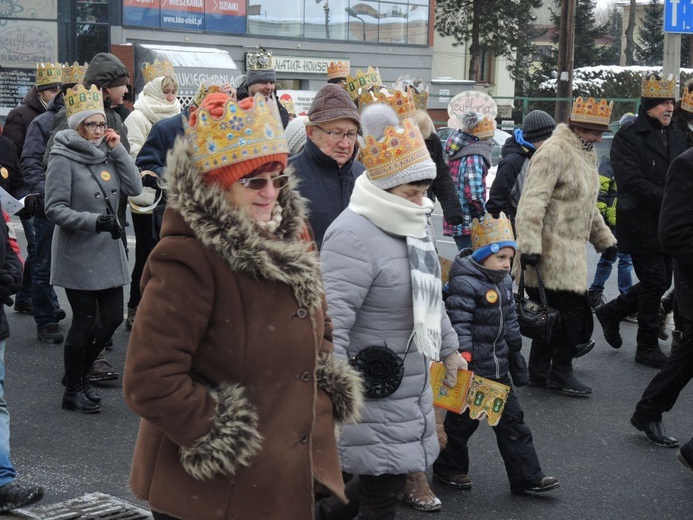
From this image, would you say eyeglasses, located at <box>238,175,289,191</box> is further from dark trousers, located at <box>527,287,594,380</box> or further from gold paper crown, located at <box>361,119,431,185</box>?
dark trousers, located at <box>527,287,594,380</box>

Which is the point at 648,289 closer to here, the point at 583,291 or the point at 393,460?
the point at 583,291

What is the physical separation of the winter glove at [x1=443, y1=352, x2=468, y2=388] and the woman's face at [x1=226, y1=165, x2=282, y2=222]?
160 cm

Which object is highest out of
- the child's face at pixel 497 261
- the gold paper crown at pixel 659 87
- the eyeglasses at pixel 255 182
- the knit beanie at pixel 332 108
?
the gold paper crown at pixel 659 87

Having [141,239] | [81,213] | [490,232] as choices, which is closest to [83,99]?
[81,213]

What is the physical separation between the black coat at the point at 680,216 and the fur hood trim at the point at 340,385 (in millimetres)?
2824

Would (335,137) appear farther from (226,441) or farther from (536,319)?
(226,441)

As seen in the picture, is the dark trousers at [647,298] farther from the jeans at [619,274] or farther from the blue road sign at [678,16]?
the blue road sign at [678,16]

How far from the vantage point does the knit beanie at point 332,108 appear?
553cm

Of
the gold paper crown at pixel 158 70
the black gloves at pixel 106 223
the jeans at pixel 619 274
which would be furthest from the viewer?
the jeans at pixel 619 274

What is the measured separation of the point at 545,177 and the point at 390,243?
126 inches

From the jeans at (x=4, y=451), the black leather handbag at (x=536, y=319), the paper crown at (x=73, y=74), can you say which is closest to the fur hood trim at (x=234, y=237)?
the jeans at (x=4, y=451)

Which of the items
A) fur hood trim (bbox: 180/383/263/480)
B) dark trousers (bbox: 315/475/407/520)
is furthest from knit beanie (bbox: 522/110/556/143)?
fur hood trim (bbox: 180/383/263/480)

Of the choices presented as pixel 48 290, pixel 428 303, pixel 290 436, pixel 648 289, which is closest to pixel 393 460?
pixel 428 303

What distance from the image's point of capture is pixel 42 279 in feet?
27.2
